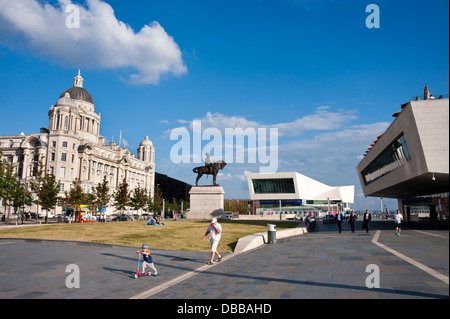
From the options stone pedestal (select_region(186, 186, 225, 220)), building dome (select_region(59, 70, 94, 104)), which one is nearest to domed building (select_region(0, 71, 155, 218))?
building dome (select_region(59, 70, 94, 104))

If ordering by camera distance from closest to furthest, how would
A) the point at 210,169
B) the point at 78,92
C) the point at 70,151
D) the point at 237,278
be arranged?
the point at 237,278 < the point at 210,169 < the point at 70,151 < the point at 78,92

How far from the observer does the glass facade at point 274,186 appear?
126 meters

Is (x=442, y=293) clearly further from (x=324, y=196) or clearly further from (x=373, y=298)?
(x=324, y=196)

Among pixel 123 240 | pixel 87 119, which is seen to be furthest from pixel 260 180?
pixel 123 240

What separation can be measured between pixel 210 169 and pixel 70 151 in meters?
64.9

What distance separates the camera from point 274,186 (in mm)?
127438

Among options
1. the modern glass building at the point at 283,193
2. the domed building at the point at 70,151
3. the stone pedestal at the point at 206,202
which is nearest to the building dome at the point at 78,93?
the domed building at the point at 70,151

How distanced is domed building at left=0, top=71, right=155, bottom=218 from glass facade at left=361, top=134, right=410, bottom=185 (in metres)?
72.3

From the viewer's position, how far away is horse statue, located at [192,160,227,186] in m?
44.0

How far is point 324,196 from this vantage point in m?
148

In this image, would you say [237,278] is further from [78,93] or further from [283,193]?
[78,93]

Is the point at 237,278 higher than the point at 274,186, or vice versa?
the point at 274,186

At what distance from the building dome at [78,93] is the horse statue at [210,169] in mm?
93711

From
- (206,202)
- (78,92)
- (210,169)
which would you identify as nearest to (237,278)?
(206,202)
